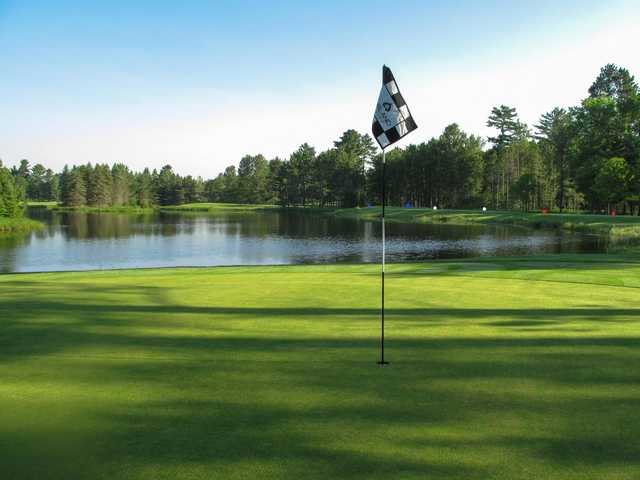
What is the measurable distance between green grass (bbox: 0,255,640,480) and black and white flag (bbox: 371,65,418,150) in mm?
2900

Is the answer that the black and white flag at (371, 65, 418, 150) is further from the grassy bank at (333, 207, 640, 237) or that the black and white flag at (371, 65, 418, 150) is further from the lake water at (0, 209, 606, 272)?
the grassy bank at (333, 207, 640, 237)

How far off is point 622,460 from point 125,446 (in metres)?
3.97

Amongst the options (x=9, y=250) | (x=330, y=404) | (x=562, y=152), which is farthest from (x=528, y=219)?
(x=330, y=404)

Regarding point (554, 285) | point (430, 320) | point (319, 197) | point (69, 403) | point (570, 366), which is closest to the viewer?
point (69, 403)

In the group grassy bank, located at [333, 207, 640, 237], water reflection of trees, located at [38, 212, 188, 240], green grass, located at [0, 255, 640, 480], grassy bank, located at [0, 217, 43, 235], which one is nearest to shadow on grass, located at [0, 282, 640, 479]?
green grass, located at [0, 255, 640, 480]

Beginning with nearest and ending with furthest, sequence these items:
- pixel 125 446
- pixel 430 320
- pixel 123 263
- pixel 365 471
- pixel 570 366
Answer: pixel 365 471 < pixel 125 446 < pixel 570 366 < pixel 430 320 < pixel 123 263

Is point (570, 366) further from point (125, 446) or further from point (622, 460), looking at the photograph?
point (125, 446)

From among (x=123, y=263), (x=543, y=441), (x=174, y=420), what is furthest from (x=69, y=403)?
(x=123, y=263)

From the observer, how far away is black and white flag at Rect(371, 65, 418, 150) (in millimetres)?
6734

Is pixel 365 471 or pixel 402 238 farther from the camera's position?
pixel 402 238

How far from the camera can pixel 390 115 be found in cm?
682

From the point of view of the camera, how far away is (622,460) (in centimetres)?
396

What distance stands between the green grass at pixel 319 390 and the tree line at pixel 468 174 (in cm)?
6018

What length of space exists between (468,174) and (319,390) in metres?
104
